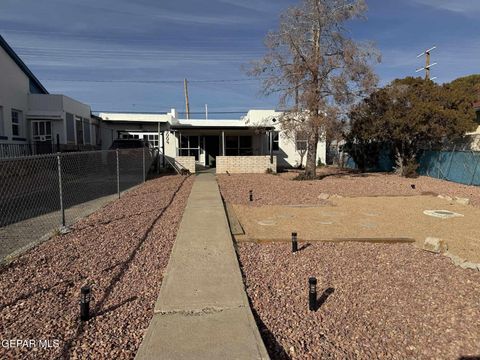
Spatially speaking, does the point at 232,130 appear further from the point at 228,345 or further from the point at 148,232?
the point at 228,345

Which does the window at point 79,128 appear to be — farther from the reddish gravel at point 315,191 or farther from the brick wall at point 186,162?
the reddish gravel at point 315,191

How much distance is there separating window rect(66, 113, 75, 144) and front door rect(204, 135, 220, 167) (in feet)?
32.2

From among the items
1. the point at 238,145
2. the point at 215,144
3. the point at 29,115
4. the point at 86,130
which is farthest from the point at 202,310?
the point at 215,144

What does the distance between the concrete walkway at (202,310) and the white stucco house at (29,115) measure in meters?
15.3

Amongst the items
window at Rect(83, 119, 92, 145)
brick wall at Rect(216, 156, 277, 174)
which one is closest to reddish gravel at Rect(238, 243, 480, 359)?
brick wall at Rect(216, 156, 277, 174)

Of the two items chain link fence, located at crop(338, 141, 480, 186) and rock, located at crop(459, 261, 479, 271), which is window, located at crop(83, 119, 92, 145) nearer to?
chain link fence, located at crop(338, 141, 480, 186)

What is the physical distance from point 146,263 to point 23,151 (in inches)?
674

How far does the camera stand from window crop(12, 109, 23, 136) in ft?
63.9

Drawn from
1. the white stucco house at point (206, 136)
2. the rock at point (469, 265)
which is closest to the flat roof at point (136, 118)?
the white stucco house at point (206, 136)

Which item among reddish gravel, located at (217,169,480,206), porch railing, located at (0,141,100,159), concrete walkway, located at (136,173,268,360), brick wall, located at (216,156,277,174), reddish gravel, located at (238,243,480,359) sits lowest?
reddish gravel, located at (238,243,480,359)

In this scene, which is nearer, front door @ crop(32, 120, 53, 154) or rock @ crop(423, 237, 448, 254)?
rock @ crop(423, 237, 448, 254)

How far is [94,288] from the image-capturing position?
4660 millimetres

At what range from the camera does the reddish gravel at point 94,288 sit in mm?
3494

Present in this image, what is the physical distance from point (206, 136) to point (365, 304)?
2545cm
